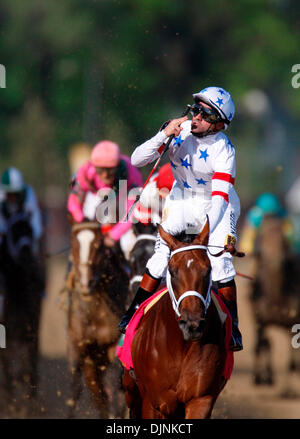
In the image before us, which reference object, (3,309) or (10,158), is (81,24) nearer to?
(10,158)

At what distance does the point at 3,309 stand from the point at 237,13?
23959 millimetres

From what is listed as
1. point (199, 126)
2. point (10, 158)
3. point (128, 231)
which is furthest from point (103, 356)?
point (10, 158)

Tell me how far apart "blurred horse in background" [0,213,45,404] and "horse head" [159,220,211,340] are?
4.41m

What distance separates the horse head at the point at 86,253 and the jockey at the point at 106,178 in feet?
0.41

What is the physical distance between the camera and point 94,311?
809 centimetres

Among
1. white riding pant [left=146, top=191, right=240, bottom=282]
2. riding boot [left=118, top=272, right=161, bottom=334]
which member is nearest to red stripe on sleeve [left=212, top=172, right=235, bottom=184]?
white riding pant [left=146, top=191, right=240, bottom=282]

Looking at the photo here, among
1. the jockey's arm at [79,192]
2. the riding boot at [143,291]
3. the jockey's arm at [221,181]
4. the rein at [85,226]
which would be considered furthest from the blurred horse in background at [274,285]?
the jockey's arm at [221,181]

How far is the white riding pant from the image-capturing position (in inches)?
220

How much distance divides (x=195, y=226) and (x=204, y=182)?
0.91 feet

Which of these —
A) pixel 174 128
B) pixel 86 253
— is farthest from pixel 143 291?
pixel 86 253

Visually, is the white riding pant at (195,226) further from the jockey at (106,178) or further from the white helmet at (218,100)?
the jockey at (106,178)

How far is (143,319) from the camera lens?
18.9 ft

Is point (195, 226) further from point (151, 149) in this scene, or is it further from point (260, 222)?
point (260, 222)

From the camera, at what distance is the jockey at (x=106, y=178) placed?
811 centimetres
